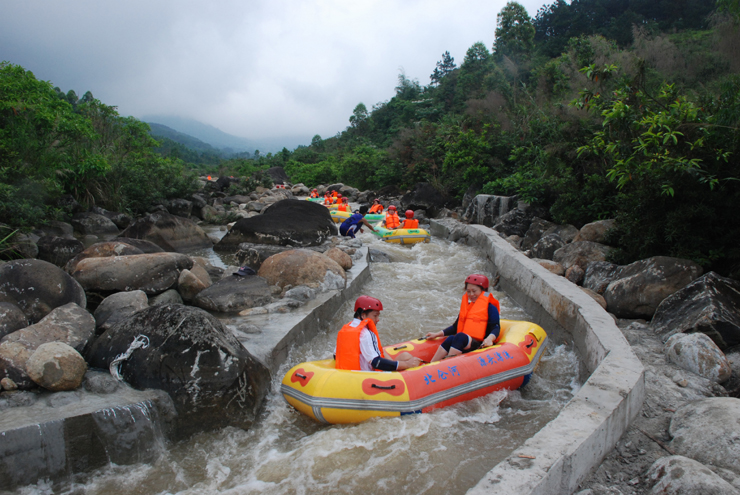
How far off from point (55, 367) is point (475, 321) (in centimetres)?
395

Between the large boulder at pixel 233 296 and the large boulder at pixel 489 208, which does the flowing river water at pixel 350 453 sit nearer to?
the large boulder at pixel 233 296

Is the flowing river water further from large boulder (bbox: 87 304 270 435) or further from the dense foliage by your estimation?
the dense foliage

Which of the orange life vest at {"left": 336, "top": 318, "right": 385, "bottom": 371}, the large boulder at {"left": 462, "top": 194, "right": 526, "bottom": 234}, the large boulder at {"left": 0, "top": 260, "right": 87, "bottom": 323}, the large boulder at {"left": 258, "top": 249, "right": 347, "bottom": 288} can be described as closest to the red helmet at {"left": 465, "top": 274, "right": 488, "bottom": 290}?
the orange life vest at {"left": 336, "top": 318, "right": 385, "bottom": 371}

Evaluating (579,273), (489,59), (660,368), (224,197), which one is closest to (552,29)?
(489,59)

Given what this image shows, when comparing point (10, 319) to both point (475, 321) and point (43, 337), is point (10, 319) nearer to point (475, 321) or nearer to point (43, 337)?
point (43, 337)

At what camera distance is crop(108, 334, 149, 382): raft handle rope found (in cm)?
383

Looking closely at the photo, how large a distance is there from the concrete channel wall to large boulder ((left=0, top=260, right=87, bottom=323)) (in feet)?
14.4

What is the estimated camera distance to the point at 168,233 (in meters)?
11.3

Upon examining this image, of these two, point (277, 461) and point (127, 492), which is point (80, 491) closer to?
point (127, 492)

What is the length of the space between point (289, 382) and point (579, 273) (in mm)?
5590

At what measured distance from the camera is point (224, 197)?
26.3 m

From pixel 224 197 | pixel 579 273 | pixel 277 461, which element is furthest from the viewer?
pixel 224 197

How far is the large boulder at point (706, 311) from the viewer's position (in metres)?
5.02

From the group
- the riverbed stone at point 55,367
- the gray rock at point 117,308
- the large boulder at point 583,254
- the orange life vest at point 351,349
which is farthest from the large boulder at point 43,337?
the large boulder at point 583,254
